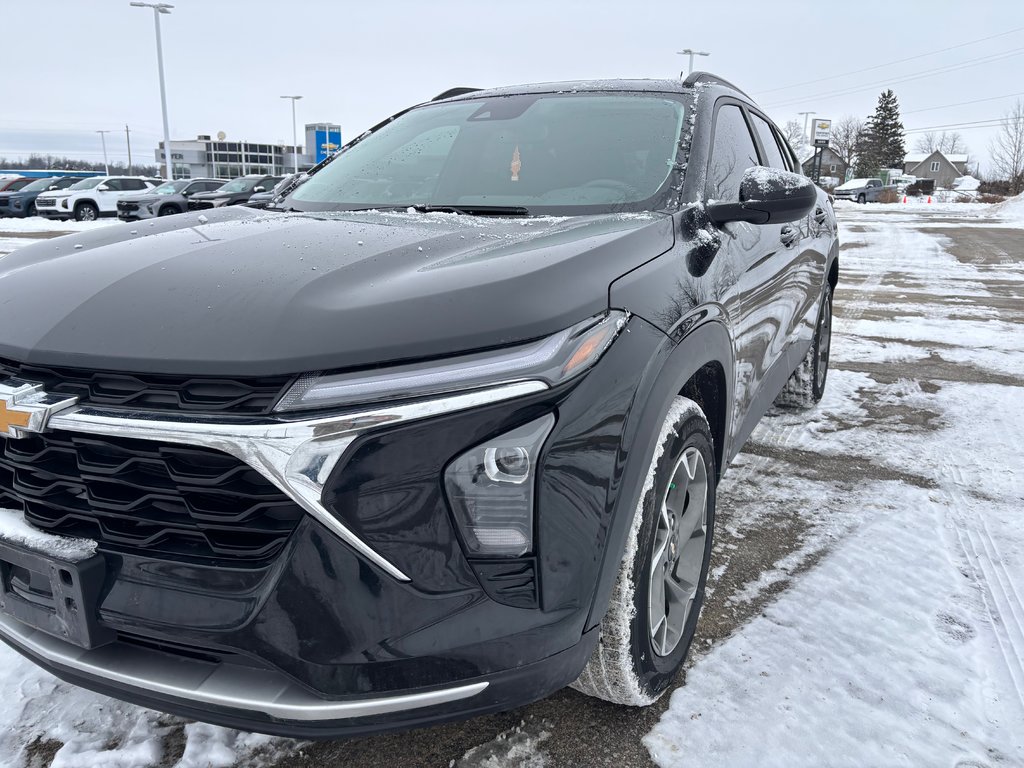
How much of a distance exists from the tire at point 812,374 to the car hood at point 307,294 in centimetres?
289

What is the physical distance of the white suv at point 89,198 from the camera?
2453 cm

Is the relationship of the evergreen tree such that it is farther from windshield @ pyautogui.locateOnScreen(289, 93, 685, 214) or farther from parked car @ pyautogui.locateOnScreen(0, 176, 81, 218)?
windshield @ pyautogui.locateOnScreen(289, 93, 685, 214)

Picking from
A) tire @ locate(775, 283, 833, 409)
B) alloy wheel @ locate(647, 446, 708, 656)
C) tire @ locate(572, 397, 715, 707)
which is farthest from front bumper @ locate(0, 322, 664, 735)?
tire @ locate(775, 283, 833, 409)

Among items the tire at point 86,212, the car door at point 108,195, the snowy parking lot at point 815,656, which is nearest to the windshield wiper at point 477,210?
the snowy parking lot at point 815,656

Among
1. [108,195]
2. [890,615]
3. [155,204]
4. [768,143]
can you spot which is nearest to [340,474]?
[890,615]

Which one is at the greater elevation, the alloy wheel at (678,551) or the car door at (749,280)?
the car door at (749,280)

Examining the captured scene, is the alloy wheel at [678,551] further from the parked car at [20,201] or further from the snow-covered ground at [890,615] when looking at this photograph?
the parked car at [20,201]

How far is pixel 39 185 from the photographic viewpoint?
28.5 metres

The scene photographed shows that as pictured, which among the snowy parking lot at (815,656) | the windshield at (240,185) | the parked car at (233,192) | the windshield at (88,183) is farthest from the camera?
the windshield at (88,183)

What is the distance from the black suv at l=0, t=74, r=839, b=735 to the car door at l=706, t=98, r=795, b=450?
0.76 m

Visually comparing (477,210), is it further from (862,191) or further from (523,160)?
(862,191)

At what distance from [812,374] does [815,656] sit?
9.02 ft

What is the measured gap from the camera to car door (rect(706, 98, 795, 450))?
259 centimetres

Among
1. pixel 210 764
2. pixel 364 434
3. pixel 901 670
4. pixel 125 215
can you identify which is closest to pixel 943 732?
pixel 901 670
